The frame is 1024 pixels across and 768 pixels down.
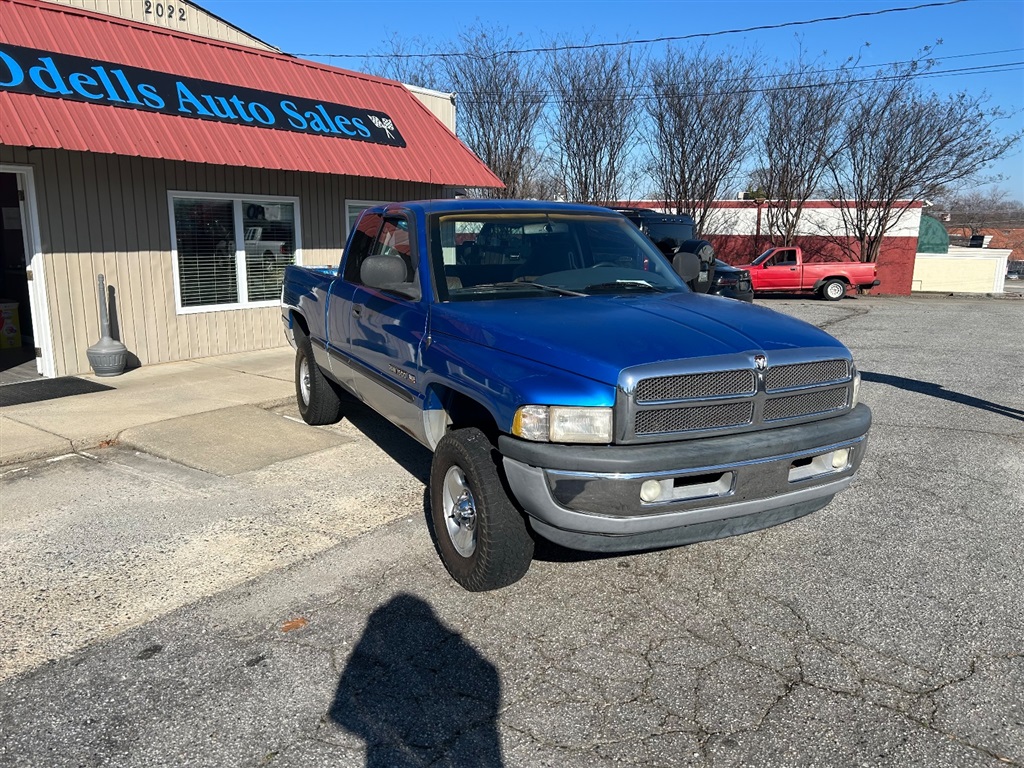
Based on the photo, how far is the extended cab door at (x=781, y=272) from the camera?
24.5m

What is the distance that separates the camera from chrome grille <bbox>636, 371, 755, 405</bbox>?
3273 mm

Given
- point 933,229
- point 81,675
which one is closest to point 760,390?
point 81,675

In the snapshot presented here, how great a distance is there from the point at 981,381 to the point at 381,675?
944 cm

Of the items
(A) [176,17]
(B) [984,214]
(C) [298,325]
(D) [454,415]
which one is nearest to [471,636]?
(D) [454,415]

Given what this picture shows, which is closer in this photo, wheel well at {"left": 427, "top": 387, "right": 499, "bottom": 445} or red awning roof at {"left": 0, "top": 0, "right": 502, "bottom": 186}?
wheel well at {"left": 427, "top": 387, "right": 499, "bottom": 445}

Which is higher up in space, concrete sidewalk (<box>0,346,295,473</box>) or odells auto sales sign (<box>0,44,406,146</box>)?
odells auto sales sign (<box>0,44,406,146</box>)

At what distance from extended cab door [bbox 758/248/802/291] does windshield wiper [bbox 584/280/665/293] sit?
21.4m

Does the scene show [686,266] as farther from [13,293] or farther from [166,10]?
[13,293]

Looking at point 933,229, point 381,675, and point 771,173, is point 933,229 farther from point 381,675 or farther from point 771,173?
point 381,675

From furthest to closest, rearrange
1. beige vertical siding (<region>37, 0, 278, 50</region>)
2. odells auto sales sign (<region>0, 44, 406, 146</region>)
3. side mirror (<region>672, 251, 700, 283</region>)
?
beige vertical siding (<region>37, 0, 278, 50</region>), odells auto sales sign (<region>0, 44, 406, 146</region>), side mirror (<region>672, 251, 700, 283</region>)

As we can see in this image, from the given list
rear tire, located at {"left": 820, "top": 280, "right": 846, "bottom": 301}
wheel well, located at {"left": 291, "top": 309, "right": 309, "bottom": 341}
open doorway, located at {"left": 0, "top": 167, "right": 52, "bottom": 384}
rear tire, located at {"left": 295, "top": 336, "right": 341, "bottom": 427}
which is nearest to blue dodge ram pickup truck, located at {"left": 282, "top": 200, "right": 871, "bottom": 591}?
rear tire, located at {"left": 295, "top": 336, "right": 341, "bottom": 427}

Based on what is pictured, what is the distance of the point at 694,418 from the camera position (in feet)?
11.1

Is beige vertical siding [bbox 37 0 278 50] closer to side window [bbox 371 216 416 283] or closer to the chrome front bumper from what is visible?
side window [bbox 371 216 416 283]

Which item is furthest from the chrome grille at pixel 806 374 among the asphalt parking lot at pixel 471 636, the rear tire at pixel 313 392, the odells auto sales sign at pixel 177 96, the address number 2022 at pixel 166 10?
the address number 2022 at pixel 166 10
